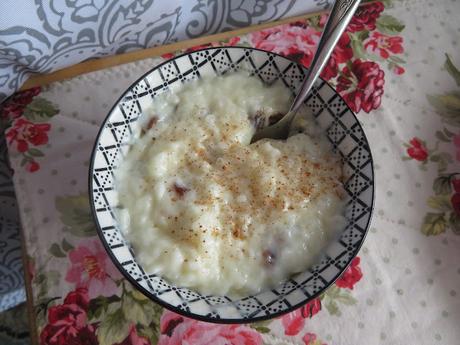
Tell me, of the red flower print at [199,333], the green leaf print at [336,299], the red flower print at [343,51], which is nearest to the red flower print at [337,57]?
the red flower print at [343,51]

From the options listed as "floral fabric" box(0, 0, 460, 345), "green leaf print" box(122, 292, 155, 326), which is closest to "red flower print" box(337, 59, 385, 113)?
"floral fabric" box(0, 0, 460, 345)

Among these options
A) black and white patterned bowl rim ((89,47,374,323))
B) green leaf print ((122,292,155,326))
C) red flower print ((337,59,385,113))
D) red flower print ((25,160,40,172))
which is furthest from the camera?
red flower print ((337,59,385,113))

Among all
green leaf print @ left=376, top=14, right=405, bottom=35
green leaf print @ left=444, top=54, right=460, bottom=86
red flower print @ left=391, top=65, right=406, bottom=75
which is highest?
green leaf print @ left=376, top=14, right=405, bottom=35

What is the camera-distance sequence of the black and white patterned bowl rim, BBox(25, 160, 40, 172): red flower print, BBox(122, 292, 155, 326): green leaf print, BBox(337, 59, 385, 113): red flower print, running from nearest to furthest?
1. the black and white patterned bowl rim
2. BBox(122, 292, 155, 326): green leaf print
3. BBox(25, 160, 40, 172): red flower print
4. BBox(337, 59, 385, 113): red flower print

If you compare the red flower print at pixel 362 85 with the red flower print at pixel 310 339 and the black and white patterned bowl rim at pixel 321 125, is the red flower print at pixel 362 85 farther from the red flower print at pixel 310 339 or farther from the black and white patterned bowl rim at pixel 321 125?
the red flower print at pixel 310 339

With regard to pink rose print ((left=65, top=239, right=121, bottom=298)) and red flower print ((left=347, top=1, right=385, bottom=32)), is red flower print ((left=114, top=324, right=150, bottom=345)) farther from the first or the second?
red flower print ((left=347, top=1, right=385, bottom=32))

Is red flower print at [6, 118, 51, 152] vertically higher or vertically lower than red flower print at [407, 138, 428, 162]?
higher

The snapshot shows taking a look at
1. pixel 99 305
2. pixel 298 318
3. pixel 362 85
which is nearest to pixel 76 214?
pixel 99 305
